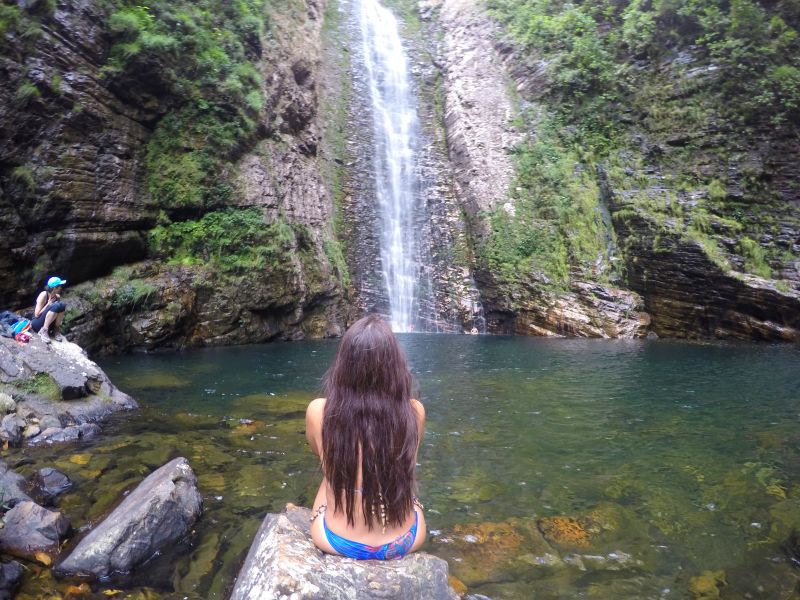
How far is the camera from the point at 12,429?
18.7ft

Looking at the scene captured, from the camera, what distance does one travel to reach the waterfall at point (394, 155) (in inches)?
792

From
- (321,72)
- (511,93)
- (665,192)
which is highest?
(321,72)

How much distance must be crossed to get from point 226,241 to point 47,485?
35.6ft

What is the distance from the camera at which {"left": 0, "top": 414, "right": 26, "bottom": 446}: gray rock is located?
5.57 m

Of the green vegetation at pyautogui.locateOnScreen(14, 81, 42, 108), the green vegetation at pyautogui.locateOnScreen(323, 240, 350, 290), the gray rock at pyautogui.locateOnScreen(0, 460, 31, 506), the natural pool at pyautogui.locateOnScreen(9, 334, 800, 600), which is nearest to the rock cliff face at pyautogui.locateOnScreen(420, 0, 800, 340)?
the green vegetation at pyautogui.locateOnScreen(323, 240, 350, 290)

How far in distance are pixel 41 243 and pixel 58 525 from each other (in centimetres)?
972

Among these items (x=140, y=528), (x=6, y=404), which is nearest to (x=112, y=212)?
(x=6, y=404)

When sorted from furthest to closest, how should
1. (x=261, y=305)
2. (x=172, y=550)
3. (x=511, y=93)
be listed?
(x=511, y=93) → (x=261, y=305) → (x=172, y=550)

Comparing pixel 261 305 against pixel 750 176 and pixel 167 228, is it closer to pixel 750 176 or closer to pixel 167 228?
pixel 167 228

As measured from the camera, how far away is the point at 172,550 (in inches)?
143

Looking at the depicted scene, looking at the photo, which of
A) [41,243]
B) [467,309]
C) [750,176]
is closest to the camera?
[41,243]

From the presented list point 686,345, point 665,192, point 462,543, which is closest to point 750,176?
point 665,192

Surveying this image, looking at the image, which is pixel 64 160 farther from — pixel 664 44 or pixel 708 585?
pixel 664 44

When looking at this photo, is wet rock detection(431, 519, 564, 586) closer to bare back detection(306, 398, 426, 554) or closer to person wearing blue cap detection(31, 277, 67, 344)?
bare back detection(306, 398, 426, 554)
